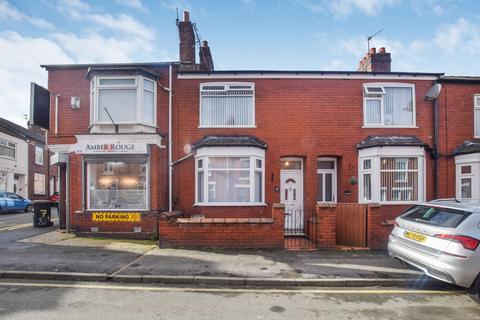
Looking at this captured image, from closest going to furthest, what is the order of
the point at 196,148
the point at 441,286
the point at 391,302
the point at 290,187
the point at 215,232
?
the point at 391,302, the point at 441,286, the point at 215,232, the point at 196,148, the point at 290,187

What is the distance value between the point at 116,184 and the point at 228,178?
3.97 m

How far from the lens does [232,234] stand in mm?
8539

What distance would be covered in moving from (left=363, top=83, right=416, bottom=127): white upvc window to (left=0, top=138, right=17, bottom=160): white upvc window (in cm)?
2623

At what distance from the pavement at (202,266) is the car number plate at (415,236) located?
0.87 metres

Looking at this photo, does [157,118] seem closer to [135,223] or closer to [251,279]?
[135,223]

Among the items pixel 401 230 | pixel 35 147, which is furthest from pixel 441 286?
pixel 35 147

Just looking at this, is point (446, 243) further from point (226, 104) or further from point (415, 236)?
point (226, 104)

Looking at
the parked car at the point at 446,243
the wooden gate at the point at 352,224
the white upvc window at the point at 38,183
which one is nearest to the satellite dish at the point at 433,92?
the wooden gate at the point at 352,224

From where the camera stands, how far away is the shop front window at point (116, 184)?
10.8 meters

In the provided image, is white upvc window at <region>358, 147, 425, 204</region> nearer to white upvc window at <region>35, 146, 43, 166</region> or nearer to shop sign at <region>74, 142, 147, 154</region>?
shop sign at <region>74, 142, 147, 154</region>

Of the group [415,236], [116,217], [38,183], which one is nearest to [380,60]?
[415,236]

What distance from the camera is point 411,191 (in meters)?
11.5

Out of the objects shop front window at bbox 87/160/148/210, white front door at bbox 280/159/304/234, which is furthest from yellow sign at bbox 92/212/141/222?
white front door at bbox 280/159/304/234

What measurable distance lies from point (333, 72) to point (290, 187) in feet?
15.4
